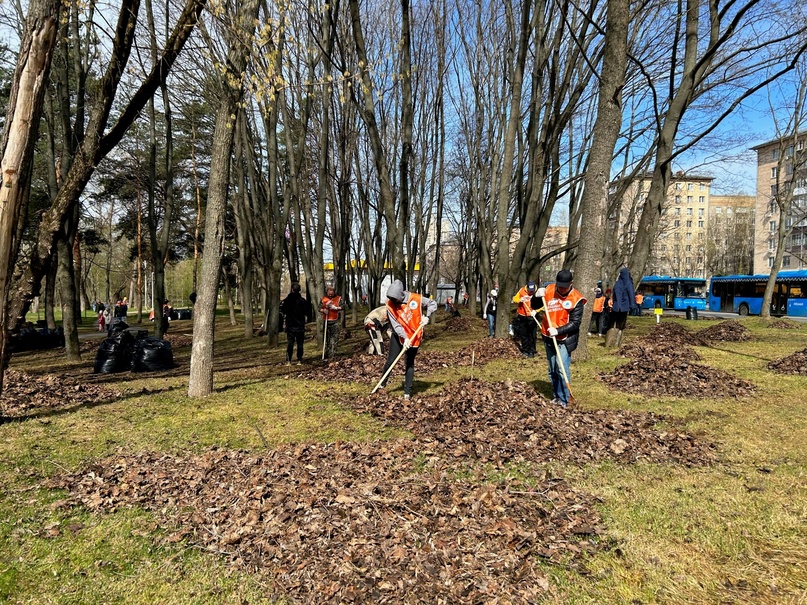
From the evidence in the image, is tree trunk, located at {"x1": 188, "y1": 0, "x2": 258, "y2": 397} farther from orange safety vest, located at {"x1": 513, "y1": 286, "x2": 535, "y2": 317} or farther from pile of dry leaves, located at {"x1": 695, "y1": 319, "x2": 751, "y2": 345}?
pile of dry leaves, located at {"x1": 695, "y1": 319, "x2": 751, "y2": 345}

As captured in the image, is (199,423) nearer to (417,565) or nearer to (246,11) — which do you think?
(417,565)

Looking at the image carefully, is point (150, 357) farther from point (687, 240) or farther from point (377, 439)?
point (687, 240)

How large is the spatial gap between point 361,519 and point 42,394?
6.99 metres

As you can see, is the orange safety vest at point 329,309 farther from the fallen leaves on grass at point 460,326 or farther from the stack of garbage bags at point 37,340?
the stack of garbage bags at point 37,340

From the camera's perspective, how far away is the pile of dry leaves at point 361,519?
121 inches

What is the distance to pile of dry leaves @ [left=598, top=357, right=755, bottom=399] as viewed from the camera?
802cm

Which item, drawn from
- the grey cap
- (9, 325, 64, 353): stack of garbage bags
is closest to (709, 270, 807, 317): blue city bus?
the grey cap

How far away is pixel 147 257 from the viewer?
1443 inches

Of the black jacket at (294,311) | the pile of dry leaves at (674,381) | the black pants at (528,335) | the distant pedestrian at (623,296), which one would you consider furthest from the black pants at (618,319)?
the black jacket at (294,311)

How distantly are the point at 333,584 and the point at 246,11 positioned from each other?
7708 millimetres

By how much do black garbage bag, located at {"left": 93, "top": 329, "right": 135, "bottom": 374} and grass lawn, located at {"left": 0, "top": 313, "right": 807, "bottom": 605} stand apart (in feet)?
12.0

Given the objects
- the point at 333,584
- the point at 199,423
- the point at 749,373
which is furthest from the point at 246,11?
the point at 749,373

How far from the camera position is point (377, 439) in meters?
5.98

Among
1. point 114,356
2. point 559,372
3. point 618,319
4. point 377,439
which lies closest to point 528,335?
point 618,319
